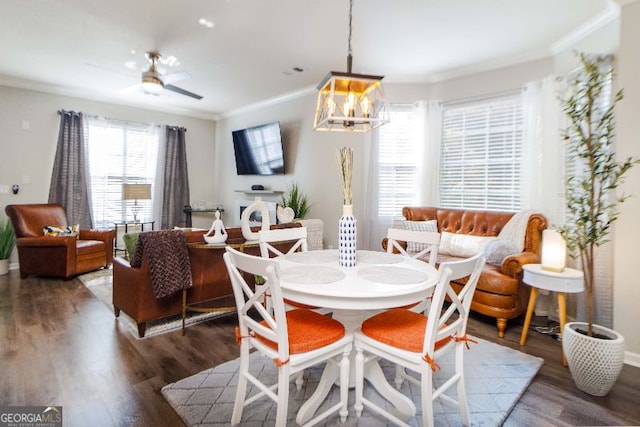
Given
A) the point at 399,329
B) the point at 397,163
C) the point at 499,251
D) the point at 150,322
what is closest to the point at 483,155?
the point at 397,163

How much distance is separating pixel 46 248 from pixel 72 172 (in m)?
1.49

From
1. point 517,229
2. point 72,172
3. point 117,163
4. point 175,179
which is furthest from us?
point 175,179

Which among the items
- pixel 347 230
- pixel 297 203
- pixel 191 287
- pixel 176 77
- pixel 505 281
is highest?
pixel 176 77

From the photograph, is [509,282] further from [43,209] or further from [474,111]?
[43,209]

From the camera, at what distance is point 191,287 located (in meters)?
2.71

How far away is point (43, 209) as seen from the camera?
4469mm

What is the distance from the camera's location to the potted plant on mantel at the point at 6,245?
4270 millimetres

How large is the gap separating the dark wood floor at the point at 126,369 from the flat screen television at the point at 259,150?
10.2ft

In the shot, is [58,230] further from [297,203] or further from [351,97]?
[351,97]

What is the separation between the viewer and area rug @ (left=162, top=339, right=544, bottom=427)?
5.36ft

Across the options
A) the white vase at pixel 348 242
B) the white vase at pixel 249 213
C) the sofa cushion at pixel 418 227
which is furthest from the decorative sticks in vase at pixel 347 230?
the sofa cushion at pixel 418 227

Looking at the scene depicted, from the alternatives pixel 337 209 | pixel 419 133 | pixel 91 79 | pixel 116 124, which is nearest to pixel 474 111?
pixel 419 133

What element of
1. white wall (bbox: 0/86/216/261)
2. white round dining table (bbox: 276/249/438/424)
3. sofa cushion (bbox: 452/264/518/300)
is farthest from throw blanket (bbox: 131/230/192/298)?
white wall (bbox: 0/86/216/261)

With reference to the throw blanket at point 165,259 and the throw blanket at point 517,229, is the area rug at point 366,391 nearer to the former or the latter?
the throw blanket at point 165,259
